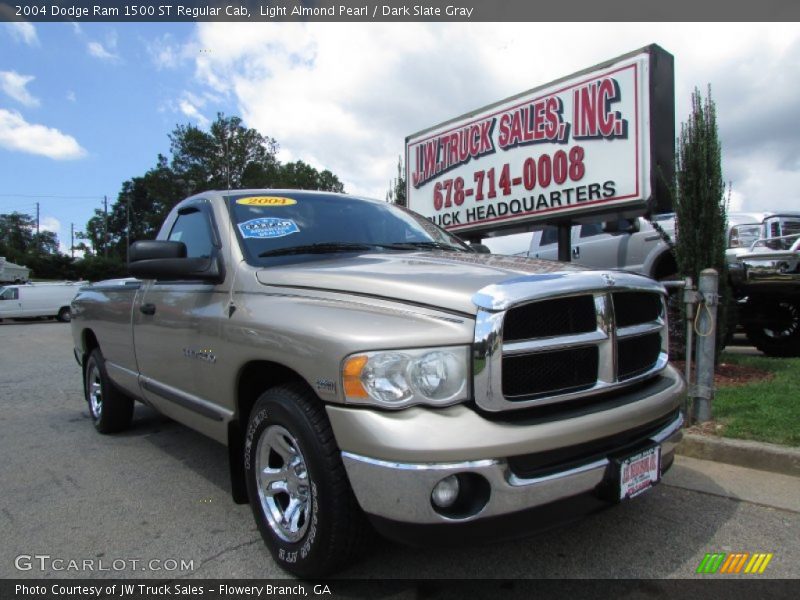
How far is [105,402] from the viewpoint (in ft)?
16.1

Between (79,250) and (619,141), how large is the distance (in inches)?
4625

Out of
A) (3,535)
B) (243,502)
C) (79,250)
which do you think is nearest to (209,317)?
(243,502)

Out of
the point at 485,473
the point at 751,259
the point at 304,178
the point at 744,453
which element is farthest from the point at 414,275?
the point at 304,178

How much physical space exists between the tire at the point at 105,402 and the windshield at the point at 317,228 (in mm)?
2453

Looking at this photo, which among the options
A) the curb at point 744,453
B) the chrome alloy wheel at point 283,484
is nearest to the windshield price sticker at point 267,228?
the chrome alloy wheel at point 283,484

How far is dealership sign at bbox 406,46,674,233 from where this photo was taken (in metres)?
6.25

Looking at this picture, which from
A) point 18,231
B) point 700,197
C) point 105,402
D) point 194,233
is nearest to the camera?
point 194,233

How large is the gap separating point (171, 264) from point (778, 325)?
8.02m

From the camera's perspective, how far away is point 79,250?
10581 cm

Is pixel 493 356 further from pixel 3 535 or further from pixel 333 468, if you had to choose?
pixel 3 535

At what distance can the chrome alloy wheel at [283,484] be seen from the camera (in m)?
2.42

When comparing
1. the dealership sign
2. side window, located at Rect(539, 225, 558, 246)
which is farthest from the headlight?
side window, located at Rect(539, 225, 558, 246)

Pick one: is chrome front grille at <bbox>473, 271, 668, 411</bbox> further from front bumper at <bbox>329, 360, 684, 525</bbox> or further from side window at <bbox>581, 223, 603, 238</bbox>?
side window at <bbox>581, 223, 603, 238</bbox>

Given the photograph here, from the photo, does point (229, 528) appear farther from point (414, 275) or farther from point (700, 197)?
point (700, 197)
